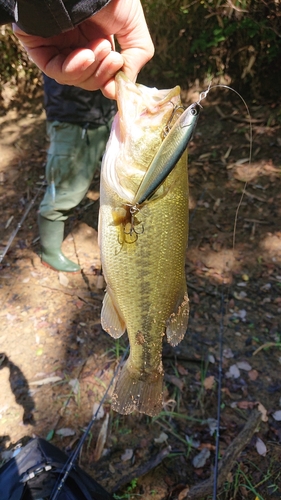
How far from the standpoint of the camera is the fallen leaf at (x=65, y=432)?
9.34ft

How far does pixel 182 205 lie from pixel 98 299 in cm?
255

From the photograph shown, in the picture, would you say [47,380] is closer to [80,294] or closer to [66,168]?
[80,294]

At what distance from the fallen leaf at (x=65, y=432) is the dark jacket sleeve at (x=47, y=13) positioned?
2539mm

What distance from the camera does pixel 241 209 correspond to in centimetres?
489

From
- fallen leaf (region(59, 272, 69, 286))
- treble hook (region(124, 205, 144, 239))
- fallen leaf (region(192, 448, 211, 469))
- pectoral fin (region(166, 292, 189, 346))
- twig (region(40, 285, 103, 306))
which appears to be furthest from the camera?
fallen leaf (region(59, 272, 69, 286))

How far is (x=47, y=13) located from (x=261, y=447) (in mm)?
2868

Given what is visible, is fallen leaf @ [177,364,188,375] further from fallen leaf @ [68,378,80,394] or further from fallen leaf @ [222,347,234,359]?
fallen leaf @ [68,378,80,394]

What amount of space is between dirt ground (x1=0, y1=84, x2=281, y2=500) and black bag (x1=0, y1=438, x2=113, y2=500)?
488 mm

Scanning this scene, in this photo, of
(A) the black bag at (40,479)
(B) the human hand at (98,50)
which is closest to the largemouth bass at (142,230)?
(B) the human hand at (98,50)

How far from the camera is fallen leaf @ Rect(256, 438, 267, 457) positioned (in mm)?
2734

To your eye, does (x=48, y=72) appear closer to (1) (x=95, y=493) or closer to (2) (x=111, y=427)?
(1) (x=95, y=493)

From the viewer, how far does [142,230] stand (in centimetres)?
150

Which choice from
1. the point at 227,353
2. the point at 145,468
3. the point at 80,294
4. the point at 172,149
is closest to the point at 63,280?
the point at 80,294

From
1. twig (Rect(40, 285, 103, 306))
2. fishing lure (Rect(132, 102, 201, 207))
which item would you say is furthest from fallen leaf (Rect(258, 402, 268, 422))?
fishing lure (Rect(132, 102, 201, 207))
